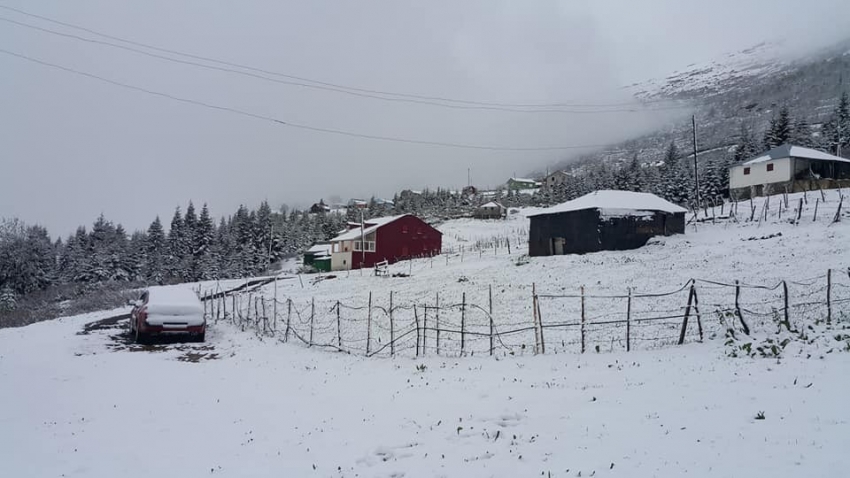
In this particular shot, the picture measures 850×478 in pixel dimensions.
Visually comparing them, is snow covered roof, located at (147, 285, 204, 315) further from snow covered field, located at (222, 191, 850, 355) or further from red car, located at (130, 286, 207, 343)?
snow covered field, located at (222, 191, 850, 355)

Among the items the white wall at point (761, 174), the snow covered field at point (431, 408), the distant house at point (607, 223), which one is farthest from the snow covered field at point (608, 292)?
the white wall at point (761, 174)

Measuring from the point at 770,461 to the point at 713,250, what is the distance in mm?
25130

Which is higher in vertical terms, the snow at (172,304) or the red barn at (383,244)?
the red barn at (383,244)

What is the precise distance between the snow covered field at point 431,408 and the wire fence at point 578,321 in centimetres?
27

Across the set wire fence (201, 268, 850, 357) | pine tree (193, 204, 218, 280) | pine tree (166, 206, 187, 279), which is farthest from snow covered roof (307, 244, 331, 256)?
wire fence (201, 268, 850, 357)

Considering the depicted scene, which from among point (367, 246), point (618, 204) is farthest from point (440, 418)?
point (367, 246)

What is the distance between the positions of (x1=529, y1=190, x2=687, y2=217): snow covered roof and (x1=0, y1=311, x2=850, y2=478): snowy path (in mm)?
24390

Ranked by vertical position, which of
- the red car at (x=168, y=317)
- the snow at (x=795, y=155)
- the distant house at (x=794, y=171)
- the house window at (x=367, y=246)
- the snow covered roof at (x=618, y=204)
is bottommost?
the red car at (x=168, y=317)

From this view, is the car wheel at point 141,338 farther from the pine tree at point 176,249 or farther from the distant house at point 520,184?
the distant house at point 520,184

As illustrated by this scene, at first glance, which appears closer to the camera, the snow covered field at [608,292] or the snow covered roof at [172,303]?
the snow covered field at [608,292]

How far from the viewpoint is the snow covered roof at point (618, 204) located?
3409cm

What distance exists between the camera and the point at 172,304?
14.8 m

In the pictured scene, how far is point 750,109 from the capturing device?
155 meters

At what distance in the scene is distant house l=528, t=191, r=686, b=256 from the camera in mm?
33906
